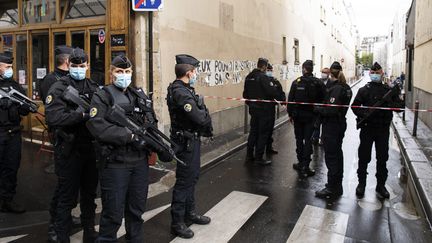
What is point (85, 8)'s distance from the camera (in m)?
8.15

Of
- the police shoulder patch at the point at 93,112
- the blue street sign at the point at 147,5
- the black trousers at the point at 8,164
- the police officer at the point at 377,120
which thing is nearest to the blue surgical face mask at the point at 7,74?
the black trousers at the point at 8,164

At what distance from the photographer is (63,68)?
4301mm

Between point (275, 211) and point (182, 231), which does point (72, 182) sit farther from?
point (275, 211)

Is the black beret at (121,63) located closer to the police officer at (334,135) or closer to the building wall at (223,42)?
the police officer at (334,135)

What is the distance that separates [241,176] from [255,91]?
72.7 inches

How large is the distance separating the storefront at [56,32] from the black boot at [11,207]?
3595mm

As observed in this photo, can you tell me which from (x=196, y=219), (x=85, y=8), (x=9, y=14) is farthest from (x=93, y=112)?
(x=9, y=14)

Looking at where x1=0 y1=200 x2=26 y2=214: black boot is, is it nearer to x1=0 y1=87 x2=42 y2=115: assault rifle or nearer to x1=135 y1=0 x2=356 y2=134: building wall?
x1=0 y1=87 x2=42 y2=115: assault rifle

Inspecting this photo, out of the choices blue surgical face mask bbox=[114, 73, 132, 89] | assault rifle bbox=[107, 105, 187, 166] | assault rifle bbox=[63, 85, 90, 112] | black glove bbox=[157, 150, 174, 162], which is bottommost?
black glove bbox=[157, 150, 174, 162]

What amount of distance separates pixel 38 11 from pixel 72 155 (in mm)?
6592

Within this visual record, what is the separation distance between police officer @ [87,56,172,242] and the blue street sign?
3572 mm

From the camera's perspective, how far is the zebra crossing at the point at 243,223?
4.31 metres

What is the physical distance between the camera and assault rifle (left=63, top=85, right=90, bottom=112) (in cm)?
356

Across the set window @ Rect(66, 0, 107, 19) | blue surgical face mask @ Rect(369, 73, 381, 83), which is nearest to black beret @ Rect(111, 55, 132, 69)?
blue surgical face mask @ Rect(369, 73, 381, 83)
